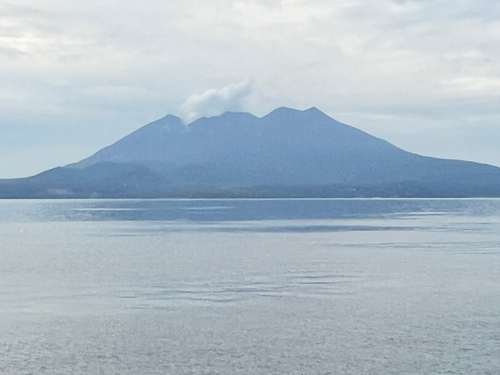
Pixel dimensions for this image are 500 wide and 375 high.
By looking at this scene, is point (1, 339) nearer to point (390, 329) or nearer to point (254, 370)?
point (254, 370)

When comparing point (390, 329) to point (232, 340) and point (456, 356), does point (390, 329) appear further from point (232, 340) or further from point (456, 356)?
point (232, 340)

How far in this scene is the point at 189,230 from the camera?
304 ft

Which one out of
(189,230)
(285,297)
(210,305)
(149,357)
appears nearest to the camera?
(149,357)

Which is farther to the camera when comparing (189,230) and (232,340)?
(189,230)

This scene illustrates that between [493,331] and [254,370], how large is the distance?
10.1 meters

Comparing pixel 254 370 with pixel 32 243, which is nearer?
pixel 254 370

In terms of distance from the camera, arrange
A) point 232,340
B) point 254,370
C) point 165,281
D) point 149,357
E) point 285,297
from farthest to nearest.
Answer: point 165,281 → point 285,297 → point 232,340 → point 149,357 → point 254,370

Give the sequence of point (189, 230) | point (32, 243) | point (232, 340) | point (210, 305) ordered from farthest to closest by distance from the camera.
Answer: point (189, 230)
point (32, 243)
point (210, 305)
point (232, 340)

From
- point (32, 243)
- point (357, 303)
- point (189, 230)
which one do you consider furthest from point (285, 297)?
point (189, 230)

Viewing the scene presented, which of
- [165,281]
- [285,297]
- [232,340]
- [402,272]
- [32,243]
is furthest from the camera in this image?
[32,243]

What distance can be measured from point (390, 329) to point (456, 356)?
176 inches

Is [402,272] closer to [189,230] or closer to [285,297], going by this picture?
[285,297]

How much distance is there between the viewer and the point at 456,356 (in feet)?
79.2

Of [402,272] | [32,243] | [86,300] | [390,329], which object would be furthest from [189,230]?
[390,329]
